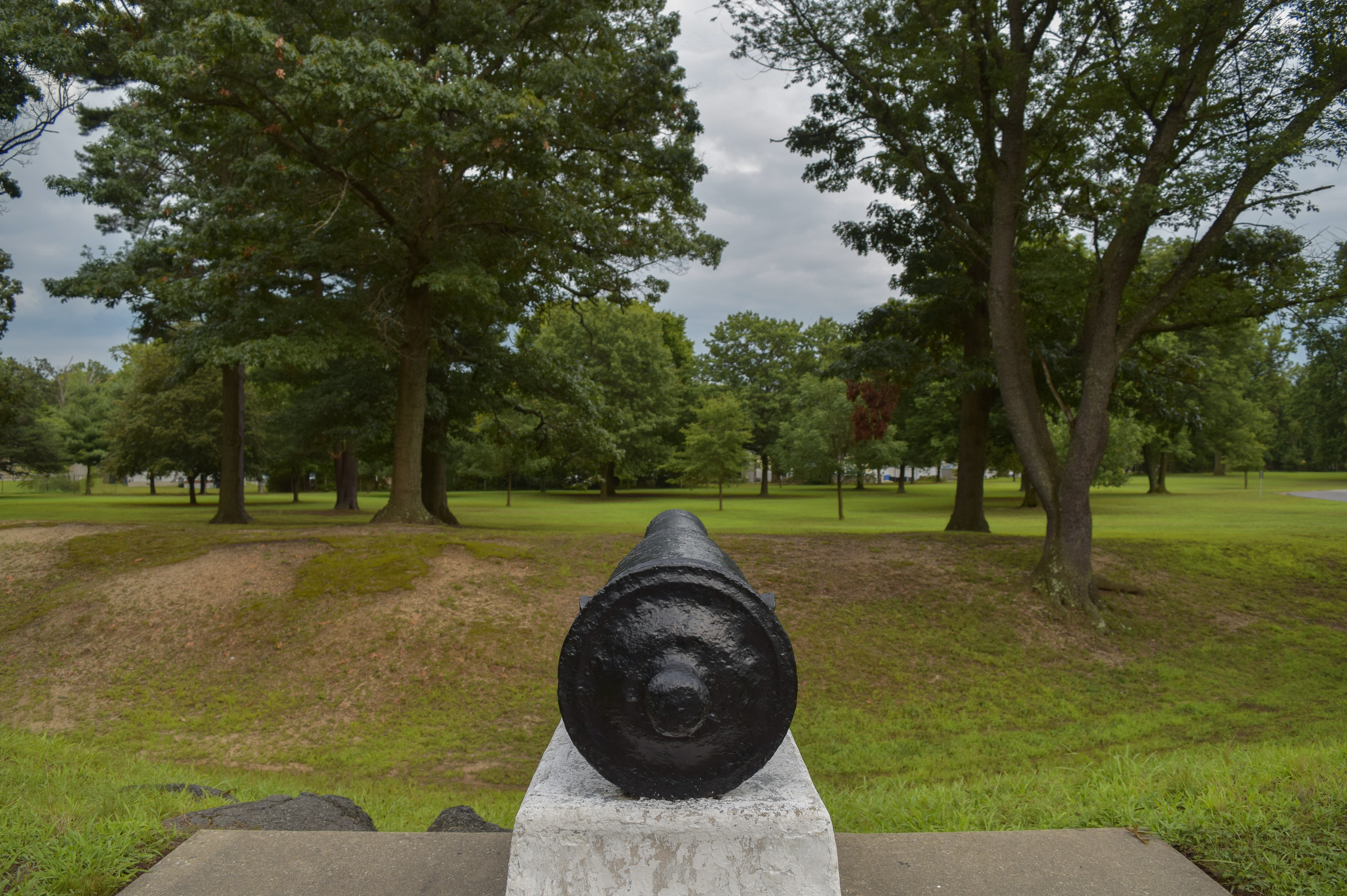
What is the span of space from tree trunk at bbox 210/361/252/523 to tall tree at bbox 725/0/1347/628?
1453 cm

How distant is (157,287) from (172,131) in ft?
9.08

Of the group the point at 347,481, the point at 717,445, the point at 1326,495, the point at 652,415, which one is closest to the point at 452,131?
the point at 347,481

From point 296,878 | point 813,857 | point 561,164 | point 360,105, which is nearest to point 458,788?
point 296,878

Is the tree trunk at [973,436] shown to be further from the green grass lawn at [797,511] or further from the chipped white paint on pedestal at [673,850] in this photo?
the chipped white paint on pedestal at [673,850]

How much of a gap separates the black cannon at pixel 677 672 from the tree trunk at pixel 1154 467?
1789 inches

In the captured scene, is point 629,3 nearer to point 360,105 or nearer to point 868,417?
point 360,105

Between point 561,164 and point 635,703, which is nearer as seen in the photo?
point 635,703

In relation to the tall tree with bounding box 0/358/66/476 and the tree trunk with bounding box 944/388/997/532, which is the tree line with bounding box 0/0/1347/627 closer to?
the tree trunk with bounding box 944/388/997/532

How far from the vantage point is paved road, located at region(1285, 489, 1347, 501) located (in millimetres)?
32938

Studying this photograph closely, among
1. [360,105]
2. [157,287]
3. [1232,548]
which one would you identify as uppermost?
[360,105]

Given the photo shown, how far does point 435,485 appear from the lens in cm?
2070

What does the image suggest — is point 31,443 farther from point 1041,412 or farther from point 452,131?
point 1041,412

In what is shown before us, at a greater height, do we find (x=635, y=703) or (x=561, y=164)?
(x=561, y=164)

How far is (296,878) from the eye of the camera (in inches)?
115
